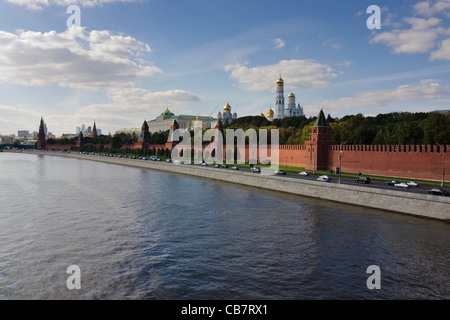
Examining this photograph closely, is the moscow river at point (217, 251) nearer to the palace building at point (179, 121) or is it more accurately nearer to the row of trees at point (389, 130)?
the row of trees at point (389, 130)

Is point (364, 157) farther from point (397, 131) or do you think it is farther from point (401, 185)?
point (397, 131)

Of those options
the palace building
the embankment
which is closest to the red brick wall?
the embankment

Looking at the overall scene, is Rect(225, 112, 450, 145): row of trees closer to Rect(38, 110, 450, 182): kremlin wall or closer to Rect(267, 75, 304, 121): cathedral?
Rect(38, 110, 450, 182): kremlin wall

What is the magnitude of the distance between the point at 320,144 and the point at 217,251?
29944 mm

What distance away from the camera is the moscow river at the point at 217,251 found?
1049cm

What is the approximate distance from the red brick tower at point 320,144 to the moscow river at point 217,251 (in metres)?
17.4

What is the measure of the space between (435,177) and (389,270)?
21.8 meters

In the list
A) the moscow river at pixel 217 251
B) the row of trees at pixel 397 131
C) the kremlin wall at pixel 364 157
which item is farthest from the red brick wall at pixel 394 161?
the moscow river at pixel 217 251

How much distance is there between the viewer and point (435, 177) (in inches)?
1171

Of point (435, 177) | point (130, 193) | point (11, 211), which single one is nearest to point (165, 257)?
point (11, 211)

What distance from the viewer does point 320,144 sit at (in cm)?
4084
